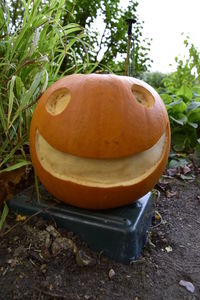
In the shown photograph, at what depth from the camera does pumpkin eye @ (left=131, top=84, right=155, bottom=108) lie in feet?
3.32

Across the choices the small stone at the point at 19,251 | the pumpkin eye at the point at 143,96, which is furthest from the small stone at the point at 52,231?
the pumpkin eye at the point at 143,96

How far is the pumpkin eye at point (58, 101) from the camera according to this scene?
3.25ft

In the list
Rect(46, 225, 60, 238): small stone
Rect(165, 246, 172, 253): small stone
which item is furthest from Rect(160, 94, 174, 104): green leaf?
Rect(46, 225, 60, 238): small stone

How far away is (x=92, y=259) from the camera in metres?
0.98

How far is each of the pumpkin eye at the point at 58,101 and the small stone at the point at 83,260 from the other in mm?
492

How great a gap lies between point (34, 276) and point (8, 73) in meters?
0.84

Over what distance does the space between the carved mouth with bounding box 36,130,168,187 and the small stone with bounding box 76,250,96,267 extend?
0.25 meters

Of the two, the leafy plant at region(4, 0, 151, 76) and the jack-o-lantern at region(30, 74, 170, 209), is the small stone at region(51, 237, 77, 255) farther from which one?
the leafy plant at region(4, 0, 151, 76)

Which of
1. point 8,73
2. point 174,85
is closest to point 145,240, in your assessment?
point 8,73

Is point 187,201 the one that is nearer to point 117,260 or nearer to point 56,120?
point 117,260

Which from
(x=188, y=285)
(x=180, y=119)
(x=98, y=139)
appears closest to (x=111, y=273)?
(x=188, y=285)

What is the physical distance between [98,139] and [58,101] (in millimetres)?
229

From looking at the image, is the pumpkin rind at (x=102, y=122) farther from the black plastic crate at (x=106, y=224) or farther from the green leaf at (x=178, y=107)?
the green leaf at (x=178, y=107)

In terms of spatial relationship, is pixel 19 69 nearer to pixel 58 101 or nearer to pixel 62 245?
pixel 58 101
